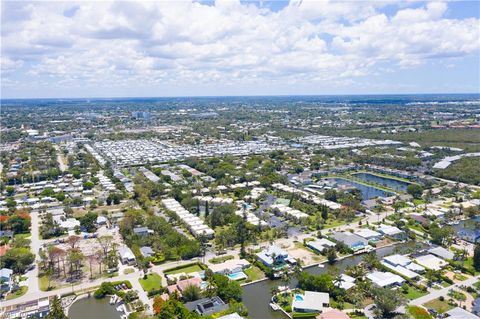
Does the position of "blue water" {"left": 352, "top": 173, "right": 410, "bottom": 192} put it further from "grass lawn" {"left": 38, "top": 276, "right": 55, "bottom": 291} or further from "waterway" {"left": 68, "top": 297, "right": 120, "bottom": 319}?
"grass lawn" {"left": 38, "top": 276, "right": 55, "bottom": 291}

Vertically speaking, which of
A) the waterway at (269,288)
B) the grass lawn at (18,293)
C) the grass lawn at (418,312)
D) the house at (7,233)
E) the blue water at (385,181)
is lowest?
the waterway at (269,288)

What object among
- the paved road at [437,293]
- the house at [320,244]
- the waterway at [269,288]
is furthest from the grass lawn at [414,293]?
the house at [320,244]

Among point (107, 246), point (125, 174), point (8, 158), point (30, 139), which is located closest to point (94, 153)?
point (8, 158)

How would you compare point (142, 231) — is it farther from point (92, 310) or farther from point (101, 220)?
point (92, 310)

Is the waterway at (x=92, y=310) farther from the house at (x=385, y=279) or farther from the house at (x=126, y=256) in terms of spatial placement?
the house at (x=385, y=279)

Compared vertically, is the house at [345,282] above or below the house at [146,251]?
below

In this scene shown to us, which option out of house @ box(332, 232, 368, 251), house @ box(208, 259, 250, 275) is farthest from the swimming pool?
house @ box(332, 232, 368, 251)
